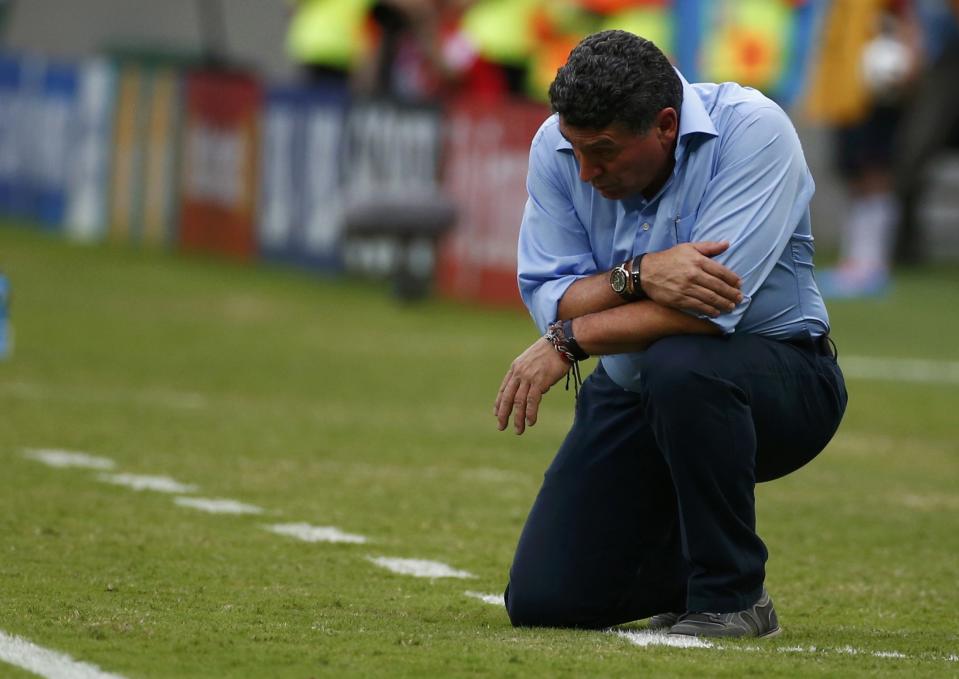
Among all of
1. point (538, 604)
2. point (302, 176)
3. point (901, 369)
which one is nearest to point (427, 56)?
point (302, 176)

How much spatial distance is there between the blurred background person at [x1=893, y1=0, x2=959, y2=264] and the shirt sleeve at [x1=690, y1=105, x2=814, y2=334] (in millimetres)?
13990

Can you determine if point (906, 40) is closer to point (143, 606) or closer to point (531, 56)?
point (531, 56)

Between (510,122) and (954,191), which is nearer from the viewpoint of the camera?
(510,122)

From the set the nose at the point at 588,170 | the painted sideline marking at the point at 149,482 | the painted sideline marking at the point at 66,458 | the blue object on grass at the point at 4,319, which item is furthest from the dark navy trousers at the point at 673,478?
the blue object on grass at the point at 4,319

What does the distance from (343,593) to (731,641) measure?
117 cm

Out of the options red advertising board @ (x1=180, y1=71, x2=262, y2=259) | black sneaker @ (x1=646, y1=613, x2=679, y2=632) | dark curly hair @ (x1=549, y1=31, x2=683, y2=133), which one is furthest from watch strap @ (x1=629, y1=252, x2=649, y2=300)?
red advertising board @ (x1=180, y1=71, x2=262, y2=259)

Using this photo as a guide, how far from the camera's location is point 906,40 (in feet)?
59.8

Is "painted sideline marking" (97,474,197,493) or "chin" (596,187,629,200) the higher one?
"chin" (596,187,629,200)

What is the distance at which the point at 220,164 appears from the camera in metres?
18.0

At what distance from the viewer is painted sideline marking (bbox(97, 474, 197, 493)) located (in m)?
7.46

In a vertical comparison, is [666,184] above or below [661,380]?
above

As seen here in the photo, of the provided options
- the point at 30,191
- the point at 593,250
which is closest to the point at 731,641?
the point at 593,250

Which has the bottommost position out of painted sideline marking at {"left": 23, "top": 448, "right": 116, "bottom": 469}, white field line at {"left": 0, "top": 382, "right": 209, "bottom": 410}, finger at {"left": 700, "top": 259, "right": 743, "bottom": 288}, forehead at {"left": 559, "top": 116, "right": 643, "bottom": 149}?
white field line at {"left": 0, "top": 382, "right": 209, "bottom": 410}

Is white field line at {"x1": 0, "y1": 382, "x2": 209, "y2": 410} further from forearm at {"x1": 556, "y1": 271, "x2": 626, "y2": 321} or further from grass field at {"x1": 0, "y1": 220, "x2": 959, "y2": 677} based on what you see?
forearm at {"x1": 556, "y1": 271, "x2": 626, "y2": 321}
